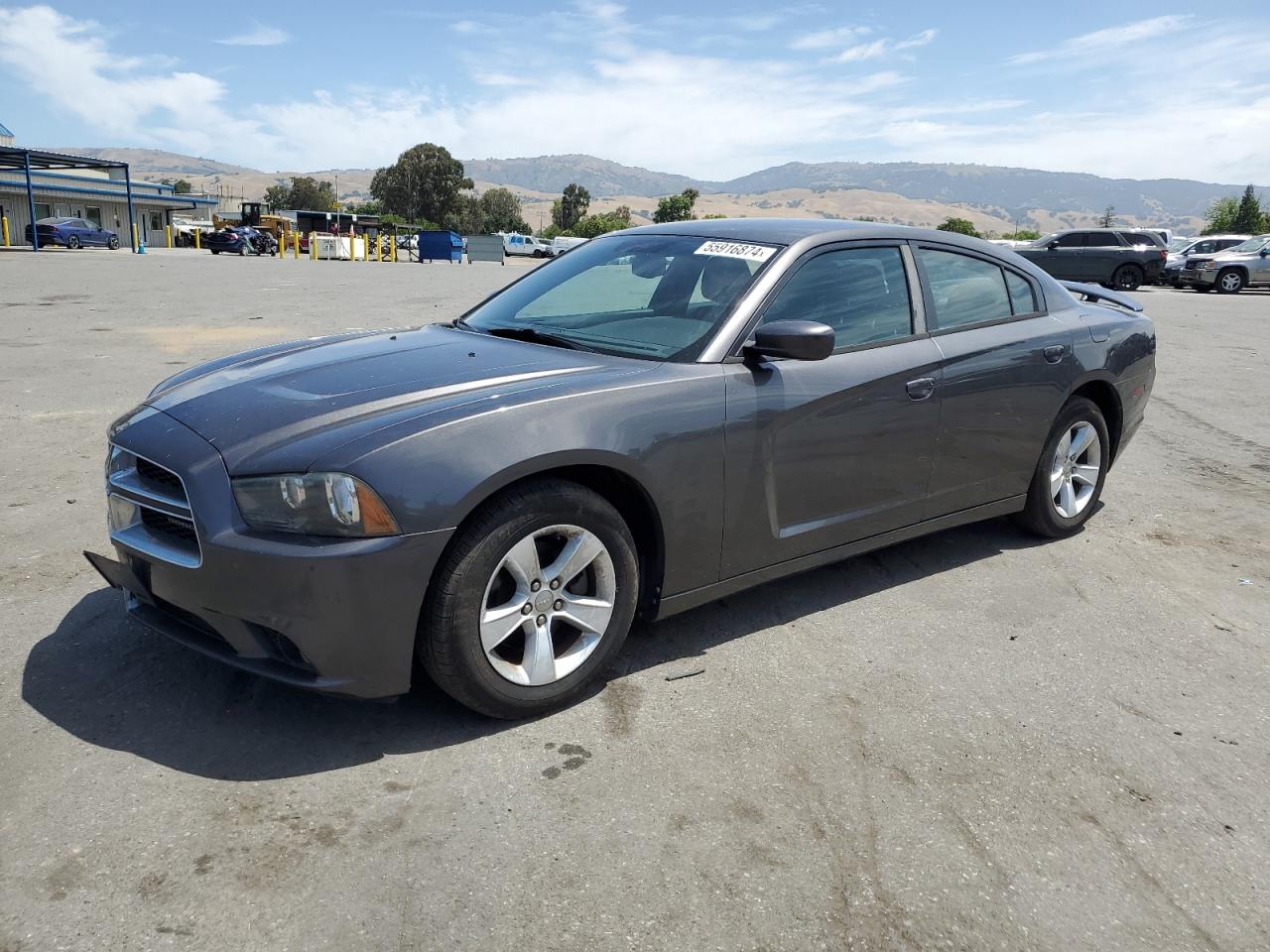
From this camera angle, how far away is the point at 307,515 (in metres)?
2.70

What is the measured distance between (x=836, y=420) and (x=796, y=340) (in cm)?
50

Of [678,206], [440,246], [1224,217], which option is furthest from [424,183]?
[1224,217]

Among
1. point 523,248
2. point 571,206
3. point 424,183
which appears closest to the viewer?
point 523,248

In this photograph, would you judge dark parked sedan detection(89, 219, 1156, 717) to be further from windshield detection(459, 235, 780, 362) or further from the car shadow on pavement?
the car shadow on pavement

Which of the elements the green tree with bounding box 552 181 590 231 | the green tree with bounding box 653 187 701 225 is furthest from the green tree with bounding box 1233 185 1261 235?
the green tree with bounding box 552 181 590 231

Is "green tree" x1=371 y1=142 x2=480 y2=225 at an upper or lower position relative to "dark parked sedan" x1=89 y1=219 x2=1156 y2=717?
upper

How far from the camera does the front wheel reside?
28.2m

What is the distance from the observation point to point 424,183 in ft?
343

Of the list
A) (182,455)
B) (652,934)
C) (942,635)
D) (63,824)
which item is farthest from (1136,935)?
(182,455)

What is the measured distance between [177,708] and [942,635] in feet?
9.01

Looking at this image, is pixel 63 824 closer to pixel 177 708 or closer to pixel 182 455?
pixel 177 708

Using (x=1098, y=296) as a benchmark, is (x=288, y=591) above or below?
below

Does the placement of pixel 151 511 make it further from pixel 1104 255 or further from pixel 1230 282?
pixel 1230 282

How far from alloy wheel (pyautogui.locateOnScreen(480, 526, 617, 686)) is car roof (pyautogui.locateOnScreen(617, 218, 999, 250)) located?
5.19 feet
